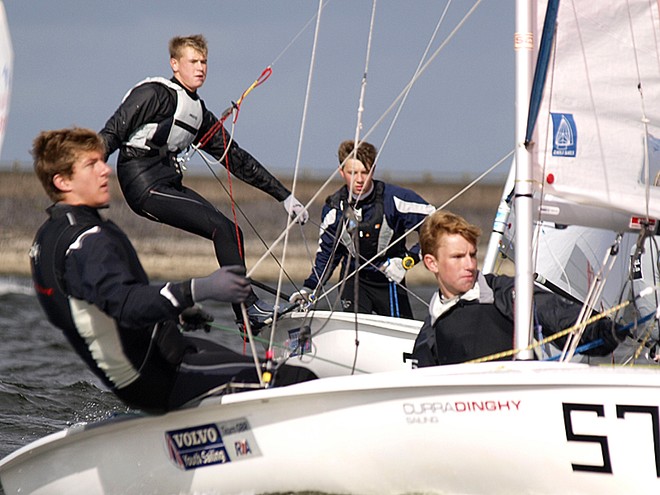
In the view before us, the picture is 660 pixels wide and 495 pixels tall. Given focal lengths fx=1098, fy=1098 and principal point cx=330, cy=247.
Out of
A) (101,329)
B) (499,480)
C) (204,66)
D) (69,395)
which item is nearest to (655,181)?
(499,480)

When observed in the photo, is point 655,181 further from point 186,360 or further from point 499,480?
point 186,360

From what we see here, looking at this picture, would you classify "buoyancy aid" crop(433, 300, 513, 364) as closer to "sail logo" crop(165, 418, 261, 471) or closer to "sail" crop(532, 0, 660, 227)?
"sail" crop(532, 0, 660, 227)

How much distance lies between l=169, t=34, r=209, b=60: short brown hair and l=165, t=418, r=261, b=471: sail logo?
81.8 inches

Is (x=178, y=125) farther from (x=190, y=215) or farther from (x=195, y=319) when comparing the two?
(x=195, y=319)

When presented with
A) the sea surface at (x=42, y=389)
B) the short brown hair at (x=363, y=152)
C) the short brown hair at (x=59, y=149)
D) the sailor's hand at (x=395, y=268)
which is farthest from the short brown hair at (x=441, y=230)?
→ the sailor's hand at (x=395, y=268)

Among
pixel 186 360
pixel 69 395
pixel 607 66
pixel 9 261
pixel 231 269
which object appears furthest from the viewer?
pixel 9 261

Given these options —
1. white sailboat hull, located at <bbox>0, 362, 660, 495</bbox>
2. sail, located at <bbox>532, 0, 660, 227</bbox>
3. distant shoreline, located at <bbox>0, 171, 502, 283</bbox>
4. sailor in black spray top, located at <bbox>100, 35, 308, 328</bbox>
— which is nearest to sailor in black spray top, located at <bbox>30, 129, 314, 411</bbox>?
white sailboat hull, located at <bbox>0, 362, 660, 495</bbox>

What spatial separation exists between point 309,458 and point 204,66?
2.25 metres

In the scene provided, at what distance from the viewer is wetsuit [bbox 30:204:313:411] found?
9.05ft

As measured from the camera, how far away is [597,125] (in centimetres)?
336

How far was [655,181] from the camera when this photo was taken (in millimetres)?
3443

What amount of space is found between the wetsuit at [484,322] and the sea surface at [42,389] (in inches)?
49.5

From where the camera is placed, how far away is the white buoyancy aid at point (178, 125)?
4.66 metres

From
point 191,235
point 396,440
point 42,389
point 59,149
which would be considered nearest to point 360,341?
point 42,389
